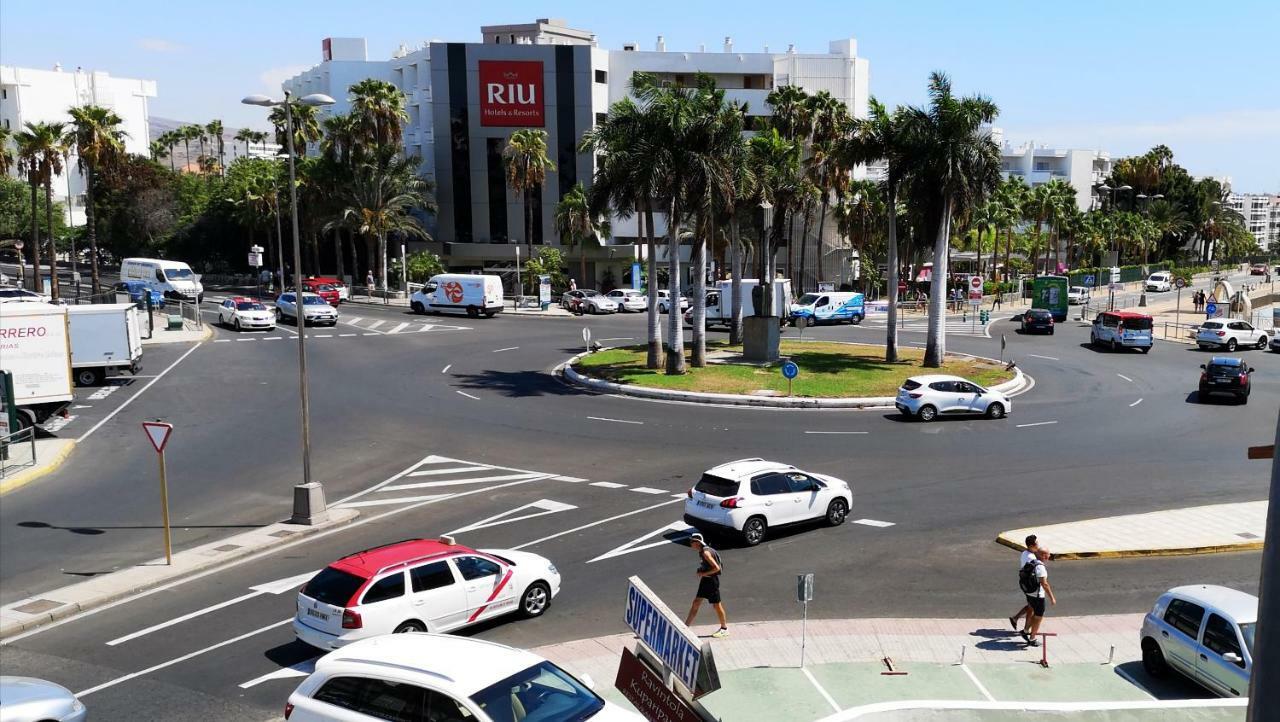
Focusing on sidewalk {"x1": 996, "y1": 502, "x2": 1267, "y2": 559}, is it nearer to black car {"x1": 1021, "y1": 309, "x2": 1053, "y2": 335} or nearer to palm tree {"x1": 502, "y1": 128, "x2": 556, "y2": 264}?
black car {"x1": 1021, "y1": 309, "x2": 1053, "y2": 335}

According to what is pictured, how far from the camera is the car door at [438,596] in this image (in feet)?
44.8

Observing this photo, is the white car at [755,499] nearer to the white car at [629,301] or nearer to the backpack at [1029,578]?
the backpack at [1029,578]

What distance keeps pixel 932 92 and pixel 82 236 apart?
10379 cm

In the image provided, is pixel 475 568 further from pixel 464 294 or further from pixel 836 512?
pixel 464 294

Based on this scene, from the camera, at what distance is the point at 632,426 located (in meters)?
30.3

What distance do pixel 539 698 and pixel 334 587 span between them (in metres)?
5.38

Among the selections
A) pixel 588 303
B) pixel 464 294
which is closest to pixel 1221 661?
pixel 464 294

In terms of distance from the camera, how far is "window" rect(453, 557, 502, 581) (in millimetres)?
14211

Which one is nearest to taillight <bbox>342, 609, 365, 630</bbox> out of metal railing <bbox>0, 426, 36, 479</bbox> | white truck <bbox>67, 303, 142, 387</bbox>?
metal railing <bbox>0, 426, 36, 479</bbox>

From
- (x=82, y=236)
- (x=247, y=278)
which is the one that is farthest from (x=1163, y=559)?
(x=82, y=236)

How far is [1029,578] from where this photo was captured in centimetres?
1348

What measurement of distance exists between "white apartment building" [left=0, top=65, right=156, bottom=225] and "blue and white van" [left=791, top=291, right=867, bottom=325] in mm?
92618

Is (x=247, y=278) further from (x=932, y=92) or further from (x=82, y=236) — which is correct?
(x=932, y=92)

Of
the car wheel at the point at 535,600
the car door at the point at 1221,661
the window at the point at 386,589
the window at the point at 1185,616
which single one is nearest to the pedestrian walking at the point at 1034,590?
the window at the point at 1185,616
